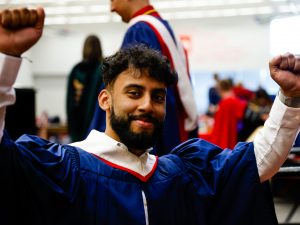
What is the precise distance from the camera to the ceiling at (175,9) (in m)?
11.4

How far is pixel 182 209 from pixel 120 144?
0.28 m

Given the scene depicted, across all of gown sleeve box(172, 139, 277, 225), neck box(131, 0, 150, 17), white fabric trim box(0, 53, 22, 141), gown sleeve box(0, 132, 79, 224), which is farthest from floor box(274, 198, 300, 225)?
white fabric trim box(0, 53, 22, 141)

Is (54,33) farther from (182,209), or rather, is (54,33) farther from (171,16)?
(182,209)

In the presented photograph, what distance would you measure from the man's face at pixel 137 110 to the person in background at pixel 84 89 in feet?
6.85

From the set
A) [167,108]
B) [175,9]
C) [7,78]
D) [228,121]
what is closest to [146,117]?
[7,78]

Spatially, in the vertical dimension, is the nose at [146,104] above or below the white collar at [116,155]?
above

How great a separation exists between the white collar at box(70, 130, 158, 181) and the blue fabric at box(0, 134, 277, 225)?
2 cm

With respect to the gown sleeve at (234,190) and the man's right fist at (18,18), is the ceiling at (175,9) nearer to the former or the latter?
the gown sleeve at (234,190)

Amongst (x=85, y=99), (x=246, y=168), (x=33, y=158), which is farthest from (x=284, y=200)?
(x=33, y=158)

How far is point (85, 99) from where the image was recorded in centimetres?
375

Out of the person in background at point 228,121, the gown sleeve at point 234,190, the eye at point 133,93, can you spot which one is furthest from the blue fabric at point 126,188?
the person in background at point 228,121

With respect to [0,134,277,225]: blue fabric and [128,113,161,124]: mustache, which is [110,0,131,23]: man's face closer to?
[0,134,277,225]: blue fabric

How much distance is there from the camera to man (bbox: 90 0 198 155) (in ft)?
8.27

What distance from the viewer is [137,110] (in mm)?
1479
